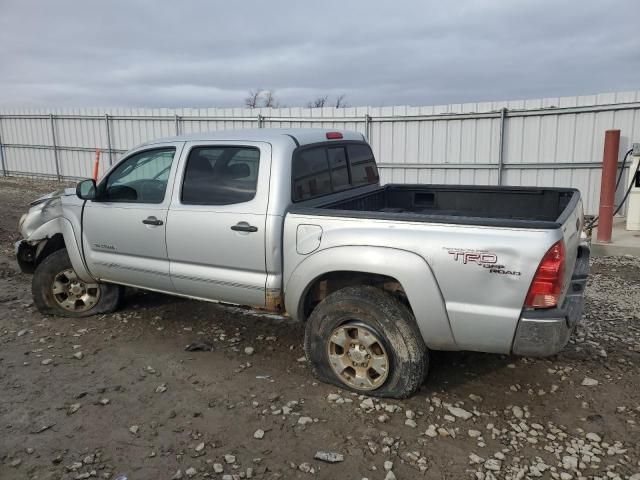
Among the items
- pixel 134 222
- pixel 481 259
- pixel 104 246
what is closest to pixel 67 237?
pixel 104 246

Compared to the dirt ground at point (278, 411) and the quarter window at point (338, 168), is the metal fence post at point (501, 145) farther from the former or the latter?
the quarter window at point (338, 168)

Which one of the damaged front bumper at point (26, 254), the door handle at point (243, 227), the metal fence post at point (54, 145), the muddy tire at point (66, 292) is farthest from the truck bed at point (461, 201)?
the metal fence post at point (54, 145)

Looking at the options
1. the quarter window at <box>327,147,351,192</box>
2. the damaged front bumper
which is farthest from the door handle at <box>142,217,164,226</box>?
the damaged front bumper

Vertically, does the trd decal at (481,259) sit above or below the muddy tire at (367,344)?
above

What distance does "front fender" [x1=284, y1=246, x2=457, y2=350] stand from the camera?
124 inches

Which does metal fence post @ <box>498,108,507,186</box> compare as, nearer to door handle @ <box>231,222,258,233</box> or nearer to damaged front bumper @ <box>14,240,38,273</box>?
door handle @ <box>231,222,258,233</box>

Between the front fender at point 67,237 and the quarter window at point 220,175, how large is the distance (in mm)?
1432

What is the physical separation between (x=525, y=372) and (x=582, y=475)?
1.20 m

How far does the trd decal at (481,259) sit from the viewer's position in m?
2.92

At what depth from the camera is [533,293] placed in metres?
2.90

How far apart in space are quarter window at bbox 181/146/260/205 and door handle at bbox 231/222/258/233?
0.19m

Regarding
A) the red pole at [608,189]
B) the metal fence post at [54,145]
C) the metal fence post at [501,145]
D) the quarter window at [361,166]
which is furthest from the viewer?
the metal fence post at [54,145]

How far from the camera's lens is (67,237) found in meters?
4.94

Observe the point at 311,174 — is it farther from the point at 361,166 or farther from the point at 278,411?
the point at 278,411
